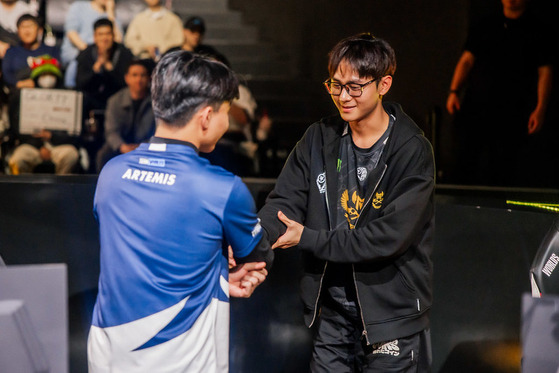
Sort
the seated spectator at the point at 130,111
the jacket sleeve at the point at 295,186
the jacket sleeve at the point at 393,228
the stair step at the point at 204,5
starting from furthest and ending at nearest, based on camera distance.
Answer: the stair step at the point at 204,5 < the seated spectator at the point at 130,111 < the jacket sleeve at the point at 295,186 < the jacket sleeve at the point at 393,228

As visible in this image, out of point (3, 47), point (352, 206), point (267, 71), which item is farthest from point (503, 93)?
point (3, 47)

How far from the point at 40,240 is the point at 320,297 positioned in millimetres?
1328

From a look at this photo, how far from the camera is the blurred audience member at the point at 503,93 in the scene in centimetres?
590

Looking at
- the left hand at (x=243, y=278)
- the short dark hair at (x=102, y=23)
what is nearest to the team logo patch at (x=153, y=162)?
the left hand at (x=243, y=278)

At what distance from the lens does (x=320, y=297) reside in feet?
7.80

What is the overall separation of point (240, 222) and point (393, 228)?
2.10ft

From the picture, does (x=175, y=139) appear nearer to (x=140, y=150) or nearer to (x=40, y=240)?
(x=140, y=150)

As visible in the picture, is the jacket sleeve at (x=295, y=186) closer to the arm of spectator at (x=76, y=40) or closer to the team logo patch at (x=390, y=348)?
the team logo patch at (x=390, y=348)

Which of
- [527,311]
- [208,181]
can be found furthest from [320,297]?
[527,311]

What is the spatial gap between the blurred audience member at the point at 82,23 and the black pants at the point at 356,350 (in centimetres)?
502

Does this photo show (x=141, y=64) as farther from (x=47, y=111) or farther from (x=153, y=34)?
(x=47, y=111)

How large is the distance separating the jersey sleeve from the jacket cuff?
459mm

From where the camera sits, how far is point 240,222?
171 cm

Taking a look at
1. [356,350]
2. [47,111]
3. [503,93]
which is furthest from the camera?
[47,111]
